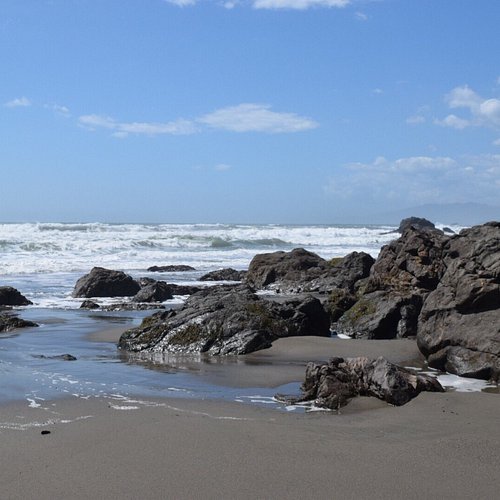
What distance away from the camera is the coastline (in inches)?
191

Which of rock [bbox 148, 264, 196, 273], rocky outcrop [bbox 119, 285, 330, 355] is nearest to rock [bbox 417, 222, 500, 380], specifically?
rocky outcrop [bbox 119, 285, 330, 355]

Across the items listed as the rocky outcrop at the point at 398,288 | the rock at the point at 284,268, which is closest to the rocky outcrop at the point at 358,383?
the rocky outcrop at the point at 398,288

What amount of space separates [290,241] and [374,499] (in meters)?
60.1

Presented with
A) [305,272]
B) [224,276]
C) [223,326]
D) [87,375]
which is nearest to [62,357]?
[87,375]

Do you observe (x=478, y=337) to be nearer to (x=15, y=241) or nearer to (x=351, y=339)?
(x=351, y=339)

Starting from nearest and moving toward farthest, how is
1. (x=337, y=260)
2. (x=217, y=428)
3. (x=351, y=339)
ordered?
(x=217, y=428)
(x=351, y=339)
(x=337, y=260)

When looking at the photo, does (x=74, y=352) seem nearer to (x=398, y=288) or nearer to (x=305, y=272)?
(x=398, y=288)

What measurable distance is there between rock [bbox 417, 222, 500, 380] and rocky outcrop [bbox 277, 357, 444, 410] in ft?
3.85

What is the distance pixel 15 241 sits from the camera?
48.8 metres

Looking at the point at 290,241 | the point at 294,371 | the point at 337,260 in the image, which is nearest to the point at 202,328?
the point at 294,371

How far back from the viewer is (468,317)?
31.0 ft

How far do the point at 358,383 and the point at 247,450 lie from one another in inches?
89.9

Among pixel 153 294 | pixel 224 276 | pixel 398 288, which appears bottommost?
pixel 153 294

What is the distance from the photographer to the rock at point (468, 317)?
346 inches
